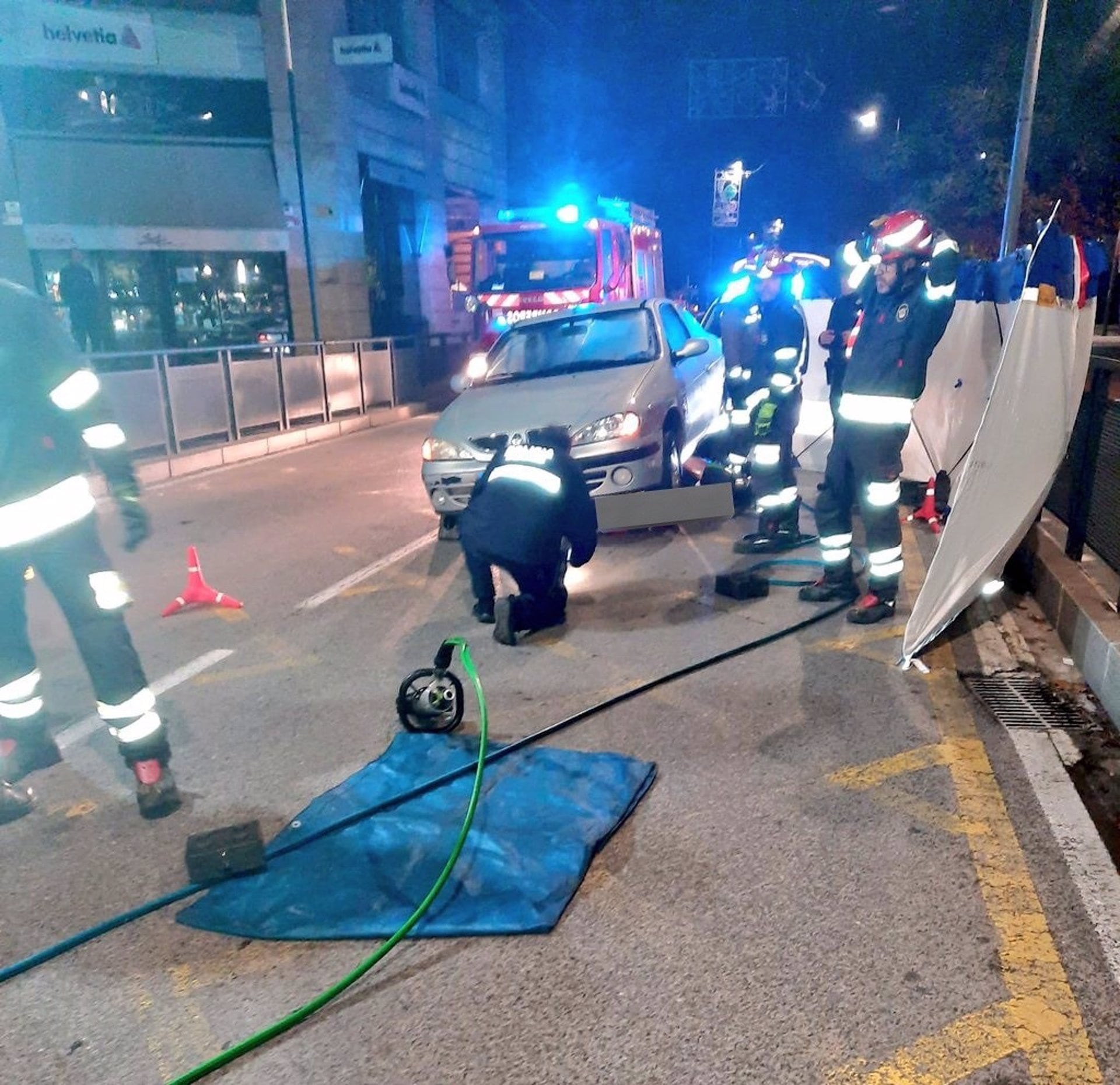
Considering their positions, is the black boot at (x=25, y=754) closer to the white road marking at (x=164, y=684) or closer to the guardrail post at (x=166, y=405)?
the white road marking at (x=164, y=684)

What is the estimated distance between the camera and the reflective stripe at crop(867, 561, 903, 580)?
5.02 metres

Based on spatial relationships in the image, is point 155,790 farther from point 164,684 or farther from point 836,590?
point 836,590

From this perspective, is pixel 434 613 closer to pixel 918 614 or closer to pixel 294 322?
pixel 918 614

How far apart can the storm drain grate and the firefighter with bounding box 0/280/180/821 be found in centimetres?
338

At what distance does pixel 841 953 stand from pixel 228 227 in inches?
761

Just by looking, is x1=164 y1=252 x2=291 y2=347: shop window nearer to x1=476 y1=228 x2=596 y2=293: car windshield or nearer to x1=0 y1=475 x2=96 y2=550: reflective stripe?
x1=476 y1=228 x2=596 y2=293: car windshield

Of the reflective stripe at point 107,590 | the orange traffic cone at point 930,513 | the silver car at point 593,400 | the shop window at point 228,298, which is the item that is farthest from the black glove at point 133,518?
the shop window at point 228,298

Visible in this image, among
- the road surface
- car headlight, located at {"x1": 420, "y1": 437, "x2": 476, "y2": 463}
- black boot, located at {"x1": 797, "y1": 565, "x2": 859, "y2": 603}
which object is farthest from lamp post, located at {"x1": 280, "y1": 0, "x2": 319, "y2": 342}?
the road surface

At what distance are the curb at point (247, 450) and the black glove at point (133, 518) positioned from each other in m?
4.96

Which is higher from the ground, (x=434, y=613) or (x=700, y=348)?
(x=700, y=348)

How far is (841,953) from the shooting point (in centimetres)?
243

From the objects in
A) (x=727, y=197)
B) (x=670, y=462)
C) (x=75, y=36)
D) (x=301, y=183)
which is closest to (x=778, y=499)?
(x=670, y=462)

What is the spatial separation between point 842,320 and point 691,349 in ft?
4.06

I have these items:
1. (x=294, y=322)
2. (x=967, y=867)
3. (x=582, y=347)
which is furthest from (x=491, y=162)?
(x=967, y=867)
